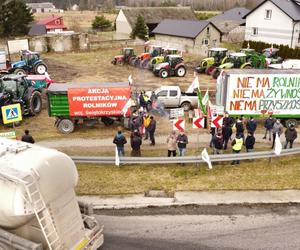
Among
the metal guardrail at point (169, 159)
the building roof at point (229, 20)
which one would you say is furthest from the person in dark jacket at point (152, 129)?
the building roof at point (229, 20)

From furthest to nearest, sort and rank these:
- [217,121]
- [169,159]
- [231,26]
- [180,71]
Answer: [231,26] < [180,71] < [217,121] < [169,159]

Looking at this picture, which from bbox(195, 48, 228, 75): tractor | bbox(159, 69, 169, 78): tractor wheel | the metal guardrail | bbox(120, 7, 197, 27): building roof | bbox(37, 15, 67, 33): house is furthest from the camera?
bbox(37, 15, 67, 33): house

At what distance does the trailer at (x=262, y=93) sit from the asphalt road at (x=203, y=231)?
29.5 feet

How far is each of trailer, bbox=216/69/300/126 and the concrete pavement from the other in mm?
7781

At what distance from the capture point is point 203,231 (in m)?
11.2

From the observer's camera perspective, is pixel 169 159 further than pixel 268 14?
No

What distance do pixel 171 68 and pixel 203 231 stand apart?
24.1 meters

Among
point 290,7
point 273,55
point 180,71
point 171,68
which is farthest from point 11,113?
point 290,7

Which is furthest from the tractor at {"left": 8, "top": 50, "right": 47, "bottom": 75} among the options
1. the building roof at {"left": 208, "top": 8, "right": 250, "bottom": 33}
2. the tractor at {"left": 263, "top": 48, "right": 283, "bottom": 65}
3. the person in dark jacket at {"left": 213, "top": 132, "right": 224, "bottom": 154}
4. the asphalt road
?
the building roof at {"left": 208, "top": 8, "right": 250, "bottom": 33}

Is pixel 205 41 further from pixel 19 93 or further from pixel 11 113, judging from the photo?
pixel 11 113

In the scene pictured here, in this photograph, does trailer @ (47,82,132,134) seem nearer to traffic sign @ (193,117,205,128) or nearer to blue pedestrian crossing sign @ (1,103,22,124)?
blue pedestrian crossing sign @ (1,103,22,124)

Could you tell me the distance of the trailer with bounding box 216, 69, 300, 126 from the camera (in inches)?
799

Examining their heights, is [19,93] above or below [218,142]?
above

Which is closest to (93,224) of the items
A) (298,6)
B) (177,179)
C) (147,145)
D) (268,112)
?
(177,179)
